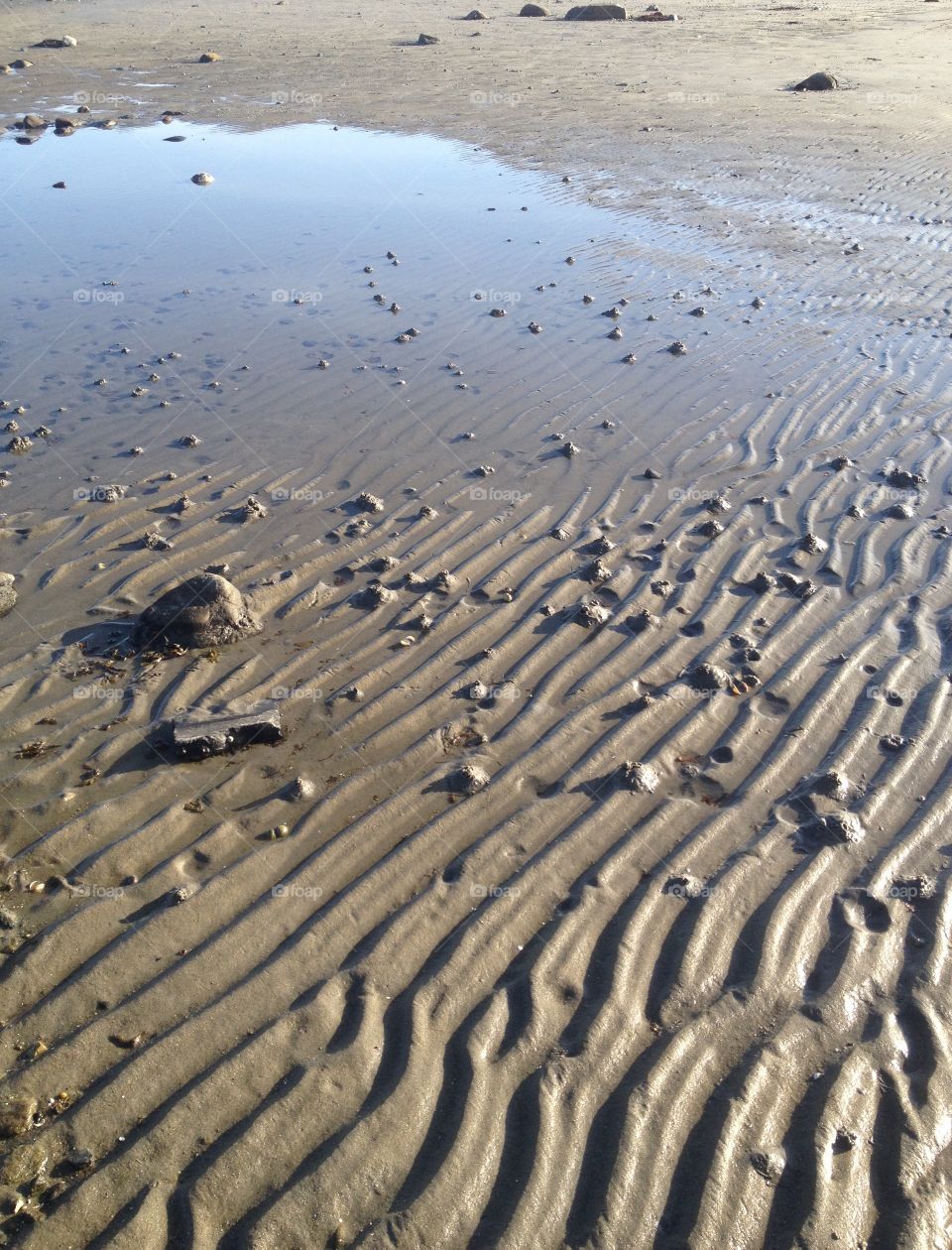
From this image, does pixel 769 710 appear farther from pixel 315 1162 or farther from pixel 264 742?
pixel 315 1162

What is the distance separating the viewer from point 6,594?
6938 mm

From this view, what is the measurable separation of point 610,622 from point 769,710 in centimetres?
134

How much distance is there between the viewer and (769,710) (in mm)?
6066
